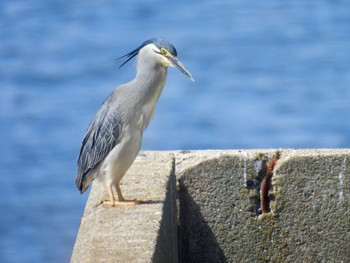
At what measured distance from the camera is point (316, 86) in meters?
15.5

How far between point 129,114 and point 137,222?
2.41 feet

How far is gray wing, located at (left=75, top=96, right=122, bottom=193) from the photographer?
220 inches

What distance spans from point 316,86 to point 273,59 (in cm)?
149

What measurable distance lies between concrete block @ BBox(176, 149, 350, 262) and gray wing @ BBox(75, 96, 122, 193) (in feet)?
1.24

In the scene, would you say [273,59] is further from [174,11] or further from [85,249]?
[85,249]

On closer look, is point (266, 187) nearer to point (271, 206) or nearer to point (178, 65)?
point (271, 206)

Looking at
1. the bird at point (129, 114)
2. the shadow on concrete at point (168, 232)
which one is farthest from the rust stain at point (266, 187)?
the bird at point (129, 114)

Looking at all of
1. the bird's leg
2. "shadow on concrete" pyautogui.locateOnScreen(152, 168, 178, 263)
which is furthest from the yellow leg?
"shadow on concrete" pyautogui.locateOnScreen(152, 168, 178, 263)

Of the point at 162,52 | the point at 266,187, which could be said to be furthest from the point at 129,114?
the point at 266,187

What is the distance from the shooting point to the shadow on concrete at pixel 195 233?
19.0 ft

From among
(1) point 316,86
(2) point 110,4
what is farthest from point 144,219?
(2) point 110,4

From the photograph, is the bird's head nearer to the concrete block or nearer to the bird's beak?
the bird's beak

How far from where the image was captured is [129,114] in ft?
18.4

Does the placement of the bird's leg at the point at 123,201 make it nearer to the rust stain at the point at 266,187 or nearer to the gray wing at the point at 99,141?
the gray wing at the point at 99,141
